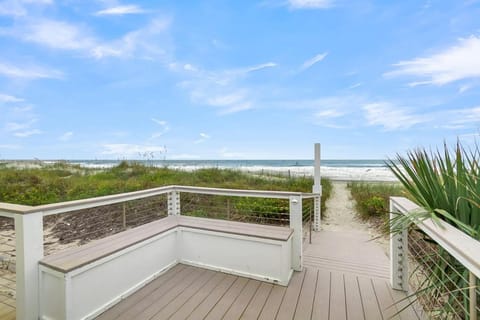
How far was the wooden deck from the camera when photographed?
1.73 metres

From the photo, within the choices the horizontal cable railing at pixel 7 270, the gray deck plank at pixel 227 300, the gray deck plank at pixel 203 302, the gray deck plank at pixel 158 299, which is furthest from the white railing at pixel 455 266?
the horizontal cable railing at pixel 7 270

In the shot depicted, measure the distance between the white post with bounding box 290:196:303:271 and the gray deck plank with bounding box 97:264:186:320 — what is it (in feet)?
4.03

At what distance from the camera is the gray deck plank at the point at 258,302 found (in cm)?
173

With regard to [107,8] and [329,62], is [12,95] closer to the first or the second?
[107,8]

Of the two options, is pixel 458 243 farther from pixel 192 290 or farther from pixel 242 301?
pixel 192 290

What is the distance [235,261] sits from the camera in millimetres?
2342

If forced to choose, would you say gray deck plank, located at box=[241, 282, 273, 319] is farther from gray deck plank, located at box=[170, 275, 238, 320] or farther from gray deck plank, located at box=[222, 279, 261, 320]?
gray deck plank, located at box=[170, 275, 238, 320]

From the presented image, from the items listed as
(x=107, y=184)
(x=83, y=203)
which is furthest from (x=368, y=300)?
(x=107, y=184)

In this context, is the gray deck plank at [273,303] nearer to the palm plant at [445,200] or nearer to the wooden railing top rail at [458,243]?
the palm plant at [445,200]

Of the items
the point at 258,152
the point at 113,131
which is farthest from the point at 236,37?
the point at 258,152

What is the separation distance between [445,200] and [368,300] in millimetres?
1241

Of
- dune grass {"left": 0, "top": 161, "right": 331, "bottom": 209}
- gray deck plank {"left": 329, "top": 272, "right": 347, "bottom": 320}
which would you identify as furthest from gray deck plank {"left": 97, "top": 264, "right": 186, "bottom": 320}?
dune grass {"left": 0, "top": 161, "right": 331, "bottom": 209}

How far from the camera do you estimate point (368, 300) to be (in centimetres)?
191

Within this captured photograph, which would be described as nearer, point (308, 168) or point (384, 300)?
point (384, 300)
